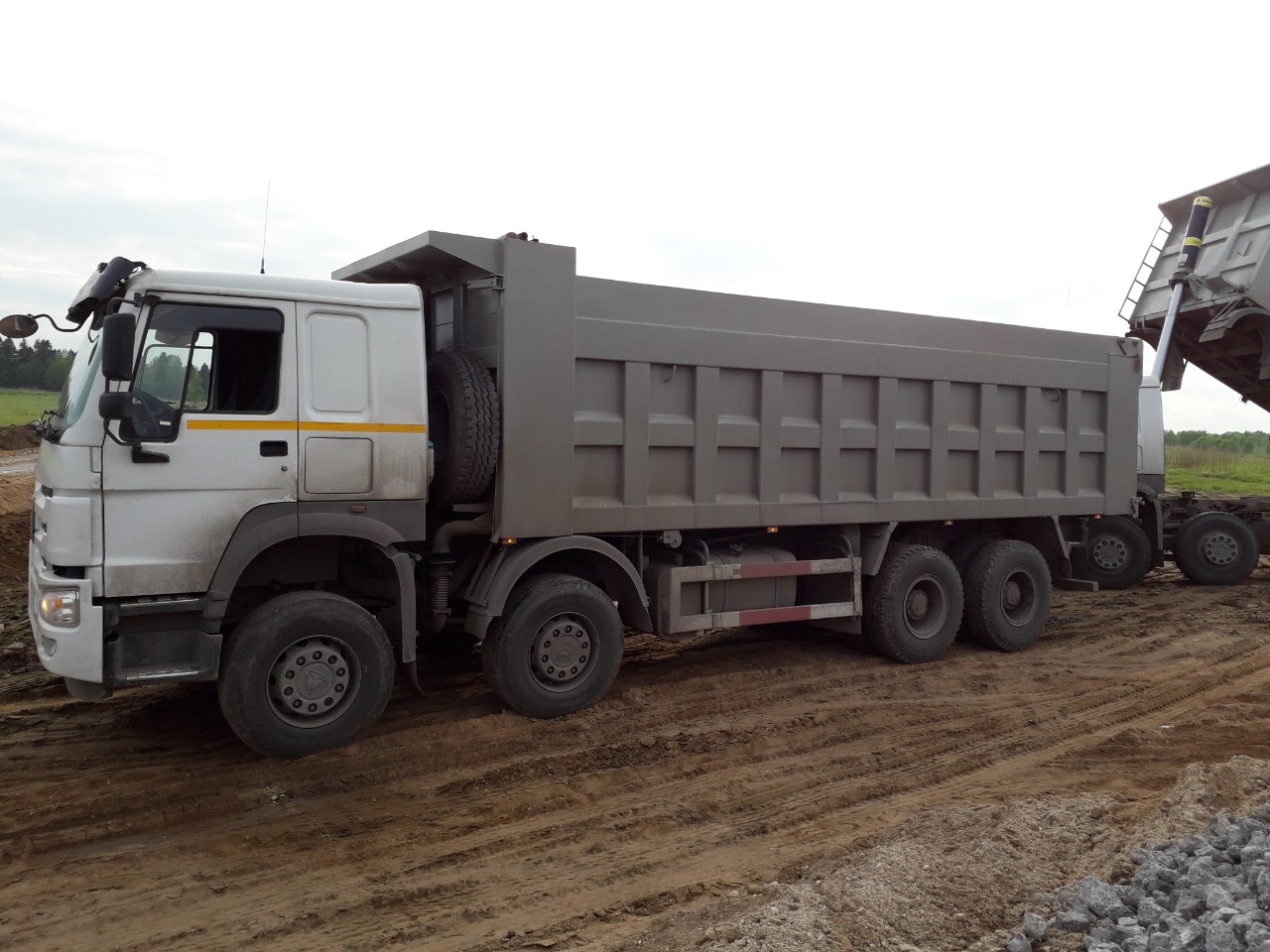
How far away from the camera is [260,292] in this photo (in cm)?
588

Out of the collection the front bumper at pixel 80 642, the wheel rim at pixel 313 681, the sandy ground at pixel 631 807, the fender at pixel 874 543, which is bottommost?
the sandy ground at pixel 631 807

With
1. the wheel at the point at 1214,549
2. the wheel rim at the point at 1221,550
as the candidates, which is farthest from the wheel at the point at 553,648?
the wheel rim at the point at 1221,550

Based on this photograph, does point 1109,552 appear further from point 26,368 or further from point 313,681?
point 26,368

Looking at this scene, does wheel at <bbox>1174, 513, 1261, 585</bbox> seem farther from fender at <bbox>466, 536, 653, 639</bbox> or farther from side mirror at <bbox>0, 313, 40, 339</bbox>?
side mirror at <bbox>0, 313, 40, 339</bbox>

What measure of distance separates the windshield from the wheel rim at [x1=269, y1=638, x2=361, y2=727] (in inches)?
70.4

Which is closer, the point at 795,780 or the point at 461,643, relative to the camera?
the point at 795,780

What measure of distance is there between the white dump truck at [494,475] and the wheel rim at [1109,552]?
3.89m

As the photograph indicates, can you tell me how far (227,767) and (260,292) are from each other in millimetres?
2809

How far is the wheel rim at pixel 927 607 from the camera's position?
28.9ft

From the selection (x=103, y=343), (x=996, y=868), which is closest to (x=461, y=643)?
(x=103, y=343)

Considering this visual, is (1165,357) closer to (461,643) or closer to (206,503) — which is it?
(461,643)

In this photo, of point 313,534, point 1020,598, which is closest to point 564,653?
point 313,534

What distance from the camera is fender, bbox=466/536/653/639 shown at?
6.54 meters

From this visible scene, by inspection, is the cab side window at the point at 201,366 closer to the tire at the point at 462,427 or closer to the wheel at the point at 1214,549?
the tire at the point at 462,427
